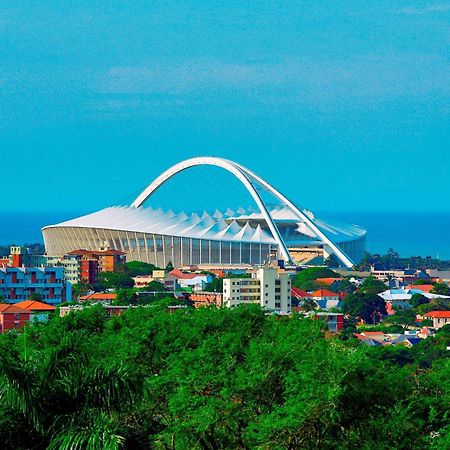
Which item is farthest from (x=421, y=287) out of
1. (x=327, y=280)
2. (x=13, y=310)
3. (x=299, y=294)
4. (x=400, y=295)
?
(x=13, y=310)

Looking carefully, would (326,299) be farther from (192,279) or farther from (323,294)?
(192,279)

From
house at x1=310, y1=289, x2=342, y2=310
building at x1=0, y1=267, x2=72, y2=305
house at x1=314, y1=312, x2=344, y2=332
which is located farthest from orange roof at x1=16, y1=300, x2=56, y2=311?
house at x1=310, y1=289, x2=342, y2=310

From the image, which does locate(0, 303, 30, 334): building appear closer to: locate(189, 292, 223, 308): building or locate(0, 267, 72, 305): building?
locate(189, 292, 223, 308): building

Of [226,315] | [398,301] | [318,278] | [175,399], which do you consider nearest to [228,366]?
[175,399]

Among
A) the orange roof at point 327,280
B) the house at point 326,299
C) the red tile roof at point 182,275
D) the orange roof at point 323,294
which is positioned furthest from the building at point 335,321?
the orange roof at point 327,280

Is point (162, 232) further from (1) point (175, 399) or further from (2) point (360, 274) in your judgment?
(1) point (175, 399)

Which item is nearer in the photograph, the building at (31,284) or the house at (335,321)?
the house at (335,321)

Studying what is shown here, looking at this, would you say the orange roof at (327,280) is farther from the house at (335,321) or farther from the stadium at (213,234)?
the house at (335,321)
